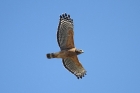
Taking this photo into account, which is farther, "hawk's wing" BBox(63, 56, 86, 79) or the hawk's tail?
"hawk's wing" BBox(63, 56, 86, 79)

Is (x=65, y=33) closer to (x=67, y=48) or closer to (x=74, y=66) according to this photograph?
(x=67, y=48)

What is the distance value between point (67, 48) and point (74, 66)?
146cm

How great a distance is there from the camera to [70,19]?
2858 cm

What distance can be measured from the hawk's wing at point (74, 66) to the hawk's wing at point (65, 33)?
3.12 ft

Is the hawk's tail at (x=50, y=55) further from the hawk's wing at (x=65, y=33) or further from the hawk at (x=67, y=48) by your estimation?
the hawk's wing at (x=65, y=33)

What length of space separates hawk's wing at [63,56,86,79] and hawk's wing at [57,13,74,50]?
3.12 ft

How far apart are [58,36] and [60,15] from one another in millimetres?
1555

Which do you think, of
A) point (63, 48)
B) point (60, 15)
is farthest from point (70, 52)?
point (60, 15)

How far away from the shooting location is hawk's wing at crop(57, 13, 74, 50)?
27859 mm

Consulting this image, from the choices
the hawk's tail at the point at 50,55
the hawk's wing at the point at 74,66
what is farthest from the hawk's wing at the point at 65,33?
the hawk's wing at the point at 74,66

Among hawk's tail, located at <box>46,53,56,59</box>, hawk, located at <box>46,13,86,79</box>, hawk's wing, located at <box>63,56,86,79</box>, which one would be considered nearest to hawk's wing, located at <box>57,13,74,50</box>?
hawk, located at <box>46,13,86,79</box>

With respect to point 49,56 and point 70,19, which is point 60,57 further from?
point 70,19

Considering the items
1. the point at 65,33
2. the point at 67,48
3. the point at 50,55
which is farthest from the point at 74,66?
the point at 65,33

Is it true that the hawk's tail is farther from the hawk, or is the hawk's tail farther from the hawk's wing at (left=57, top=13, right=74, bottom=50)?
the hawk's wing at (left=57, top=13, right=74, bottom=50)
